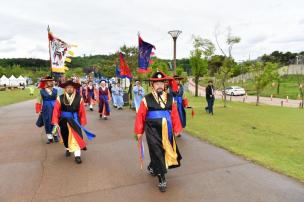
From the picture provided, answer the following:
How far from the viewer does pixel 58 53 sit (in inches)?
465

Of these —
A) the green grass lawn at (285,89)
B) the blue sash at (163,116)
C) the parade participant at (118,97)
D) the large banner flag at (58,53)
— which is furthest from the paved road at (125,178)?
the green grass lawn at (285,89)

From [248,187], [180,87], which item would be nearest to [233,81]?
[180,87]

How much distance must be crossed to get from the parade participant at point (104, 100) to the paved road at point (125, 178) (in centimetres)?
577

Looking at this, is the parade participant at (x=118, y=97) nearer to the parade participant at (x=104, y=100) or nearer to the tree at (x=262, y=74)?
the parade participant at (x=104, y=100)

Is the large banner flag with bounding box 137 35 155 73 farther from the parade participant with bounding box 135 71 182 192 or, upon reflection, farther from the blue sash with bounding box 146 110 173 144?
the blue sash with bounding box 146 110 173 144

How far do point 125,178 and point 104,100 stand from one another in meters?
8.78

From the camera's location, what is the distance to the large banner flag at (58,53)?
1147 cm

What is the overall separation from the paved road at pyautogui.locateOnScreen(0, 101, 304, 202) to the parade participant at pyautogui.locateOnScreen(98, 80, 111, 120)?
18.9 ft

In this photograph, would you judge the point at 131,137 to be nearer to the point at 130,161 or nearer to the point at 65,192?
the point at 130,161

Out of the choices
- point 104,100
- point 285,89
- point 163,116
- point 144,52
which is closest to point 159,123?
point 163,116

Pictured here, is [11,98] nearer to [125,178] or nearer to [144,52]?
[144,52]

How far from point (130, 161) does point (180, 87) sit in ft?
14.0

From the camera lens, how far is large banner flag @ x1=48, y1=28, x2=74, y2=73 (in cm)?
1147

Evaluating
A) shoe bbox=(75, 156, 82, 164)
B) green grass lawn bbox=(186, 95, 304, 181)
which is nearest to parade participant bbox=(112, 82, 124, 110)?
green grass lawn bbox=(186, 95, 304, 181)
